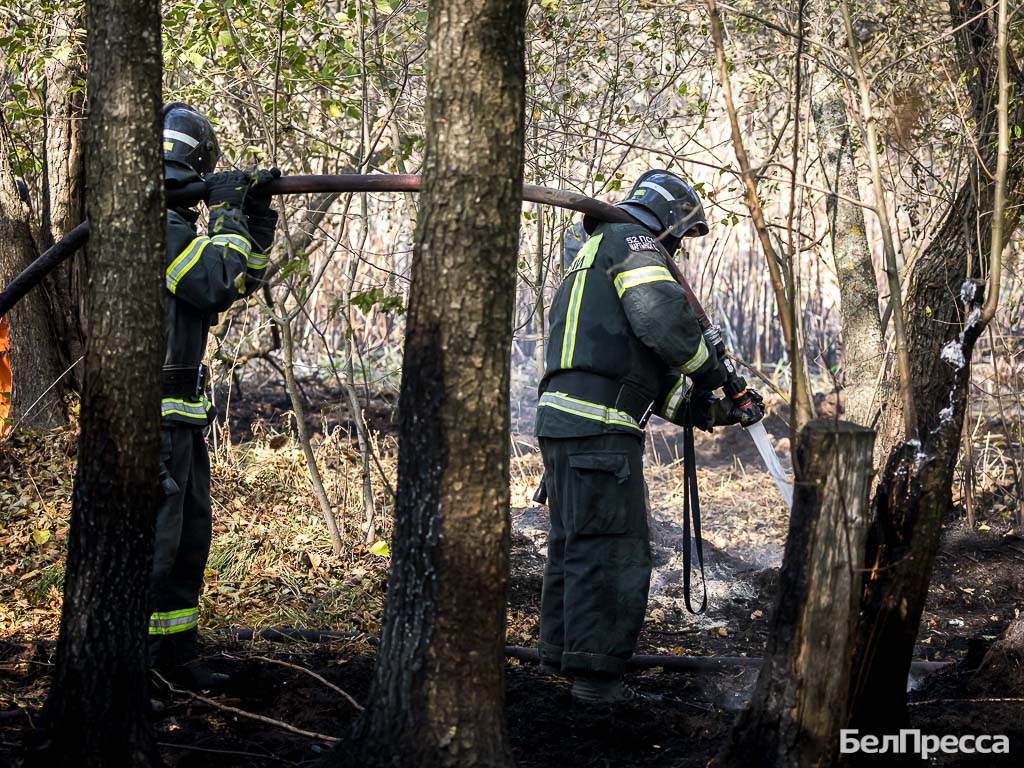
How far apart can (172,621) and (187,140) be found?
1.99m

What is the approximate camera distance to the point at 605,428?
416 cm

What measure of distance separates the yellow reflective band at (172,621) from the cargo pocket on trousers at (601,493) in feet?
5.44

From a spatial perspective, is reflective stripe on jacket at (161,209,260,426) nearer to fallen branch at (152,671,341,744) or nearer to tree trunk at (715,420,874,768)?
fallen branch at (152,671,341,744)

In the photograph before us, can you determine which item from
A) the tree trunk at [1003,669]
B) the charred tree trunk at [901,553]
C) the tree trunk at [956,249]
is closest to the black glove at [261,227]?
the charred tree trunk at [901,553]

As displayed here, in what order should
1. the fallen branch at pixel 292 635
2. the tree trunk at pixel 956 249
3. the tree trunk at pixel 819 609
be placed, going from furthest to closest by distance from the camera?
the tree trunk at pixel 956 249
the fallen branch at pixel 292 635
the tree trunk at pixel 819 609

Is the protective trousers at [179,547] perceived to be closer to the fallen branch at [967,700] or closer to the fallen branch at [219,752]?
the fallen branch at [219,752]

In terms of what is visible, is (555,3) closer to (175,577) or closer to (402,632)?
(175,577)

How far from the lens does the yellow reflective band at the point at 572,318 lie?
169 inches

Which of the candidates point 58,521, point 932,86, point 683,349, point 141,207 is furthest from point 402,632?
point 932,86

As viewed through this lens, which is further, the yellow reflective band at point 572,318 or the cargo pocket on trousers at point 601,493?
the yellow reflective band at point 572,318

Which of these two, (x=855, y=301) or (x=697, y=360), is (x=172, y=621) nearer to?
(x=697, y=360)

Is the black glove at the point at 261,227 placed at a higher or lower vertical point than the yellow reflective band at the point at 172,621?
higher

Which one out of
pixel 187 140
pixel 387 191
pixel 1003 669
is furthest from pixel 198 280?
pixel 1003 669

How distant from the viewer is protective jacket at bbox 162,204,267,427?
12.7 feet
